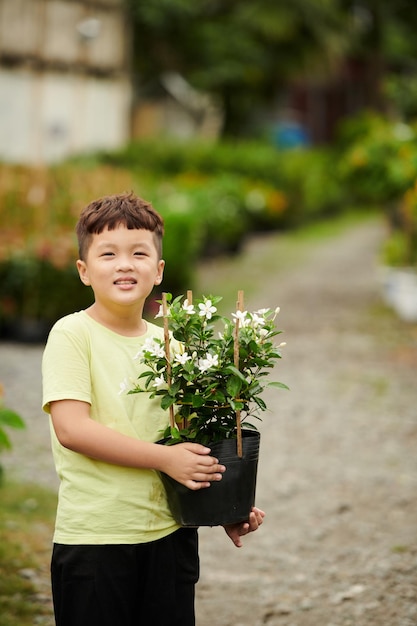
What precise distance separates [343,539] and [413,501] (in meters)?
0.70

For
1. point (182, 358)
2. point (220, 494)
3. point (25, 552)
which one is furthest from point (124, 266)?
point (25, 552)

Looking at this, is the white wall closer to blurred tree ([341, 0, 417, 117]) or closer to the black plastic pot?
blurred tree ([341, 0, 417, 117])

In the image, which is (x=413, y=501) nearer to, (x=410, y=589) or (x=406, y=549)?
(x=406, y=549)

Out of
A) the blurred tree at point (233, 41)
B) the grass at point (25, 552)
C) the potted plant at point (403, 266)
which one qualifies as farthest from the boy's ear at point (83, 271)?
the blurred tree at point (233, 41)

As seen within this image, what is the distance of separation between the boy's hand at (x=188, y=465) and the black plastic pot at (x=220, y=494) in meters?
0.04

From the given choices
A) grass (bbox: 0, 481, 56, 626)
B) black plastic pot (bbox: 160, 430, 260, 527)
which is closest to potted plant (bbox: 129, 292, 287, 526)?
black plastic pot (bbox: 160, 430, 260, 527)

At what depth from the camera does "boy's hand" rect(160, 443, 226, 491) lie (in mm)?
2377

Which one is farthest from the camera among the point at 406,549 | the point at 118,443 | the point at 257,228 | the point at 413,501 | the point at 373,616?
the point at 257,228

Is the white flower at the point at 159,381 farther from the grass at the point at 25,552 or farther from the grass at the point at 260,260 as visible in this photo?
the grass at the point at 260,260

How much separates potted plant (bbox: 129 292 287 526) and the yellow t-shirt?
5 cm

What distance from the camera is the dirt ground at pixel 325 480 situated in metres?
4.23

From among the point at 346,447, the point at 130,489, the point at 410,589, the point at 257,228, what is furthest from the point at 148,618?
the point at 257,228

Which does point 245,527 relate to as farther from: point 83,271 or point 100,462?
point 83,271

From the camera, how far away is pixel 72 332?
8.02 feet
